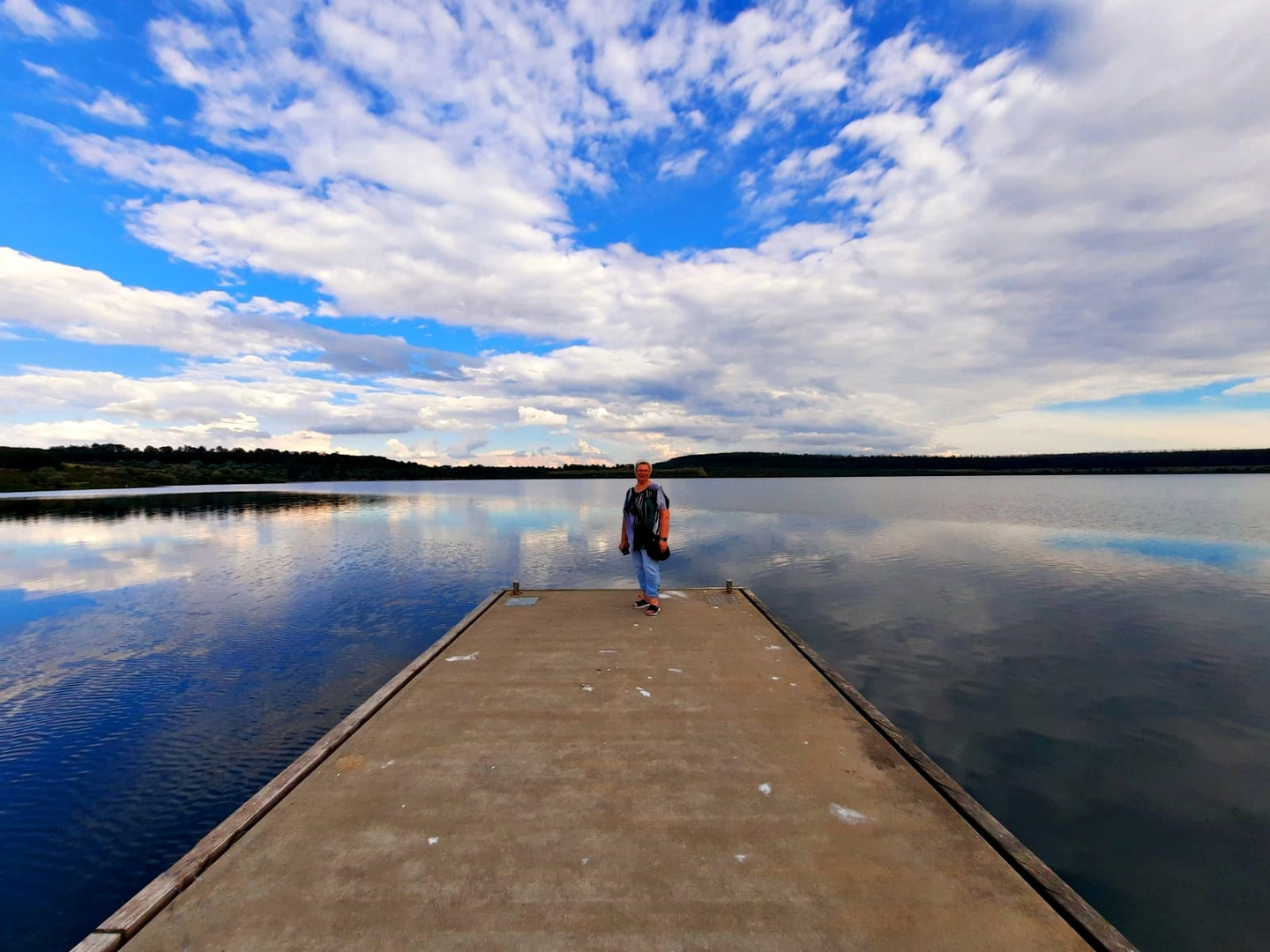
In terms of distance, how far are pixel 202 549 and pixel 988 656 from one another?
2651 cm

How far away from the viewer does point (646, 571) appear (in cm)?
893

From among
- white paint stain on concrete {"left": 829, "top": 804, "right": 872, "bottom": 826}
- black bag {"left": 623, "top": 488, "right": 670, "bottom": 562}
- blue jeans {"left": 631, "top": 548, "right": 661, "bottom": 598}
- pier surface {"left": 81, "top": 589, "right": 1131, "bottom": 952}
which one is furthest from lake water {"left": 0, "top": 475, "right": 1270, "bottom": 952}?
white paint stain on concrete {"left": 829, "top": 804, "right": 872, "bottom": 826}

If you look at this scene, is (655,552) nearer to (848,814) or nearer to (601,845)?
(848,814)

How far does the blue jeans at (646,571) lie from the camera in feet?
28.9

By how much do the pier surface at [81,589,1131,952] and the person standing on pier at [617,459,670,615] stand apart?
301 centimetres

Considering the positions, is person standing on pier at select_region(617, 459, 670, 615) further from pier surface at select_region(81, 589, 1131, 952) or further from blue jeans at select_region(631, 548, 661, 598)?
pier surface at select_region(81, 589, 1131, 952)

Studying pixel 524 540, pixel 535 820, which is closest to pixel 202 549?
pixel 524 540

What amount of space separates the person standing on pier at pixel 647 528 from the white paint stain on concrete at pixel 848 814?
454cm

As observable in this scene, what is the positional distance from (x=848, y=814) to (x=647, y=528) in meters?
5.15

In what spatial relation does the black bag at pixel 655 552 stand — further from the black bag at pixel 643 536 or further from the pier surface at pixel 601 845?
the pier surface at pixel 601 845

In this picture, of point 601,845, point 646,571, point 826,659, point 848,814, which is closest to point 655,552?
point 646,571

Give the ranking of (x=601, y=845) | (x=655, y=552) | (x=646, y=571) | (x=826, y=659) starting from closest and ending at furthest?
(x=601, y=845)
(x=655, y=552)
(x=646, y=571)
(x=826, y=659)

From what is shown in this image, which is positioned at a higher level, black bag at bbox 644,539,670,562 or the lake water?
black bag at bbox 644,539,670,562

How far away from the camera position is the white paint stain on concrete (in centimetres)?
359
